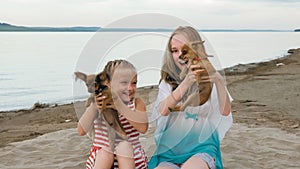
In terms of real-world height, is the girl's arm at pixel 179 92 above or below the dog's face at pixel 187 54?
below

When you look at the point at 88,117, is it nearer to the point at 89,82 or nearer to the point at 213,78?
the point at 89,82

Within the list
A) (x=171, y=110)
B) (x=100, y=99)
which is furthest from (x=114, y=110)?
(x=171, y=110)

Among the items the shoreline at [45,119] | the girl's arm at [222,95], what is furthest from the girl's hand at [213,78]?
the shoreline at [45,119]

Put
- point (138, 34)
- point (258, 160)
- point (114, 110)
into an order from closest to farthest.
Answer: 1. point (138, 34)
2. point (114, 110)
3. point (258, 160)

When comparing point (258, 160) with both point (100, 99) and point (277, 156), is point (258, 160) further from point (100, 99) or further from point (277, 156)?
point (100, 99)

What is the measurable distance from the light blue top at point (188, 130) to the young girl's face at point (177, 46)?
25 cm

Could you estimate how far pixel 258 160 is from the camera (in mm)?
4891

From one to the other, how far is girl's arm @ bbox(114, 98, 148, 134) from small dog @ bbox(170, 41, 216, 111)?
0.30 meters

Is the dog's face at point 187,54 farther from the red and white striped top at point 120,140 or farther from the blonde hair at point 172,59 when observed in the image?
the red and white striped top at point 120,140

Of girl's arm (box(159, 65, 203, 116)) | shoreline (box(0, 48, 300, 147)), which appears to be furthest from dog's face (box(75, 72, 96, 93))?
shoreline (box(0, 48, 300, 147))

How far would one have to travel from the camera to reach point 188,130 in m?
3.61

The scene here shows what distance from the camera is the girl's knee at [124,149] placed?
3.37 m

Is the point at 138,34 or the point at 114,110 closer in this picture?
the point at 138,34

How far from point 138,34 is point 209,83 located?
608 millimetres
